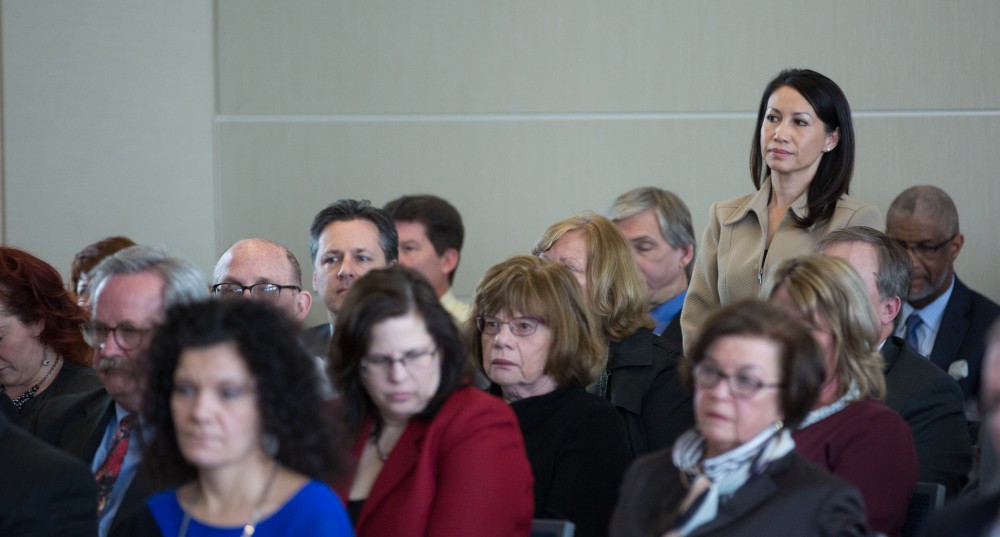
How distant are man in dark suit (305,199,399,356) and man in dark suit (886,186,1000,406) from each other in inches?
72.8

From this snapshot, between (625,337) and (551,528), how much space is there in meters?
1.02

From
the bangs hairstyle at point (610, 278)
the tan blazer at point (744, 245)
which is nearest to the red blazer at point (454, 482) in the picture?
the bangs hairstyle at point (610, 278)

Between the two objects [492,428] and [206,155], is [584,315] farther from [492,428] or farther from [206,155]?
[206,155]

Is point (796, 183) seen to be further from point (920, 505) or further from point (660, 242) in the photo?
point (920, 505)

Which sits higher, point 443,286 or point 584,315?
point 584,315

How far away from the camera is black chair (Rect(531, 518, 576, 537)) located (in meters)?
2.41

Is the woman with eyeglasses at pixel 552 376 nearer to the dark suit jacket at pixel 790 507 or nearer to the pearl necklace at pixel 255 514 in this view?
the dark suit jacket at pixel 790 507

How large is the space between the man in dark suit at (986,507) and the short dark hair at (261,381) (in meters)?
1.03

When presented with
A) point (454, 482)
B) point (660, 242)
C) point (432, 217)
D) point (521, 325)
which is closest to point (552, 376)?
point (521, 325)

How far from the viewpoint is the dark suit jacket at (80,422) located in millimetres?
2945

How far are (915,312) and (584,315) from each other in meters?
2.09

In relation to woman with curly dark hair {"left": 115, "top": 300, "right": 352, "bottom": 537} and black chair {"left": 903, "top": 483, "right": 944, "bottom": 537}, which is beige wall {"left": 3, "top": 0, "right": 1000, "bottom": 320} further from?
woman with curly dark hair {"left": 115, "top": 300, "right": 352, "bottom": 537}

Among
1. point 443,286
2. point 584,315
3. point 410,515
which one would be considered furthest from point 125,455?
point 443,286

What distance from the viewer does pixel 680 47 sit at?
17.3 feet
